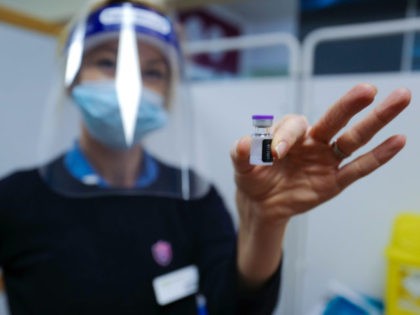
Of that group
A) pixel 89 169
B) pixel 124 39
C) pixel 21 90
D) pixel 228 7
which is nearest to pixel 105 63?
pixel 124 39

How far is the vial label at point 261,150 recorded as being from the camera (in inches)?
10.9

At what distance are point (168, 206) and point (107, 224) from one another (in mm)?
137

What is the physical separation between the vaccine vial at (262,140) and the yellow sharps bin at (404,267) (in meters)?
0.19

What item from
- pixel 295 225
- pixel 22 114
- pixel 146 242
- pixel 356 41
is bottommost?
pixel 146 242

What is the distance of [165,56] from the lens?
76 centimetres

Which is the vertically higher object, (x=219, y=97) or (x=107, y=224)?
(x=219, y=97)

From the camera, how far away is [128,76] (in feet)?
2.05

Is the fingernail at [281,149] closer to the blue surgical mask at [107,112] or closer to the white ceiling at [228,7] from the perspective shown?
the blue surgical mask at [107,112]

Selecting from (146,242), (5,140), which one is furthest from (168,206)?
(5,140)

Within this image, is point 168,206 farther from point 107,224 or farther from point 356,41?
point 356,41

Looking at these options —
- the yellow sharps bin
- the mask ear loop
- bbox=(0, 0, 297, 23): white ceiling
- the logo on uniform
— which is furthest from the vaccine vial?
bbox=(0, 0, 297, 23): white ceiling

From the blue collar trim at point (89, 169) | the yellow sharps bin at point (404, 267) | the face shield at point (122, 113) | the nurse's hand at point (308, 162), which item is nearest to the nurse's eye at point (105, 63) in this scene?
the face shield at point (122, 113)

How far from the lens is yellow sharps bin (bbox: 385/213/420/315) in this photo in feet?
Result: 1.21

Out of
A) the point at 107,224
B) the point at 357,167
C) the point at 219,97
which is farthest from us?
the point at 219,97
